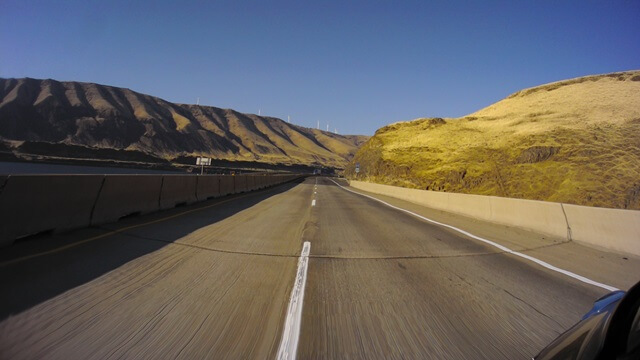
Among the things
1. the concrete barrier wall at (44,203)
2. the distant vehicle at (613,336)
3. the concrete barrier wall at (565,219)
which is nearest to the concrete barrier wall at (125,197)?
the concrete barrier wall at (44,203)

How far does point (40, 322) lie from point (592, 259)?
940 centimetres

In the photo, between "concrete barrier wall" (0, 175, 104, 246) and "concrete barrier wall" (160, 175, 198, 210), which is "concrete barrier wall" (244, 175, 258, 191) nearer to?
"concrete barrier wall" (160, 175, 198, 210)

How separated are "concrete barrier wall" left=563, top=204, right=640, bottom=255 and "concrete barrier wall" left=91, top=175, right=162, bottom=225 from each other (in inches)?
483

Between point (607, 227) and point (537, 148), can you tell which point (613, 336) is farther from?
point (537, 148)

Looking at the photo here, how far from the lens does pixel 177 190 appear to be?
1557 cm

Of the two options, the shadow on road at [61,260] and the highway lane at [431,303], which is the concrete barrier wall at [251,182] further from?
the highway lane at [431,303]

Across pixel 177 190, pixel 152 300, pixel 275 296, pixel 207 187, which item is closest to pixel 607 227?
pixel 275 296

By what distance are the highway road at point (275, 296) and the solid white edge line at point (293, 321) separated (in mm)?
56

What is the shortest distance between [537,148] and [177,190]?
36987mm

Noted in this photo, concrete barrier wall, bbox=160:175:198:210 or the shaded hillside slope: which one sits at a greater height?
the shaded hillside slope

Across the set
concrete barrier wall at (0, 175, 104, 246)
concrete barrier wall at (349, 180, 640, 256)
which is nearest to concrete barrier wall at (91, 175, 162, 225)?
concrete barrier wall at (0, 175, 104, 246)

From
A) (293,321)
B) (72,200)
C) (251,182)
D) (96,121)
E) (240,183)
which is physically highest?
(96,121)

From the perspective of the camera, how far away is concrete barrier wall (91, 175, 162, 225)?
32.4 feet

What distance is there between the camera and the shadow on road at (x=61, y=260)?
14.9ft
